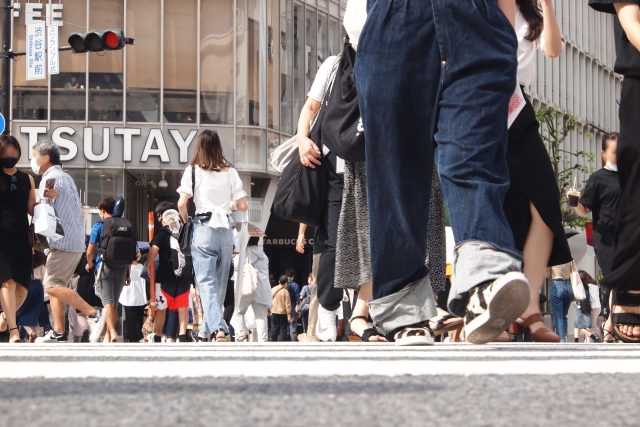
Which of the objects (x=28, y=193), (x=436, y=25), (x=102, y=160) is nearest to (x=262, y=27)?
(x=102, y=160)

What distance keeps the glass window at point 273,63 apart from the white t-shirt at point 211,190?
973 inches

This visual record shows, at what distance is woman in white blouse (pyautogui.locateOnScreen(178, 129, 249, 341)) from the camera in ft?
32.7

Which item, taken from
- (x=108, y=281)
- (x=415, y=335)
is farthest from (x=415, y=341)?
(x=108, y=281)

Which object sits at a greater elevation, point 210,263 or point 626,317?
point 210,263

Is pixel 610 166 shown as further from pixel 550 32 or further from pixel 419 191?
pixel 419 191

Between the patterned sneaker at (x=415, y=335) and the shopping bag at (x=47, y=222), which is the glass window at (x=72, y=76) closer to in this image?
the shopping bag at (x=47, y=222)

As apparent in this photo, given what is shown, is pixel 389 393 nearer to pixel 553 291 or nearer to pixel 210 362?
pixel 210 362

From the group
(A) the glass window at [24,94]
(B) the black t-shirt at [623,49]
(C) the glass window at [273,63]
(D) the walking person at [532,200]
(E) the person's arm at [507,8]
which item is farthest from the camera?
(C) the glass window at [273,63]

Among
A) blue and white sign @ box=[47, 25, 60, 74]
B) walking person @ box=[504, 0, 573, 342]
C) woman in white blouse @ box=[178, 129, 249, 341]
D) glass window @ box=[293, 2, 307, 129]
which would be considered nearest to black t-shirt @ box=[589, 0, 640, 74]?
walking person @ box=[504, 0, 573, 342]

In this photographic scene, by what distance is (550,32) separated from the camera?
5566mm

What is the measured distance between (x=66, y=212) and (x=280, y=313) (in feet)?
55.5

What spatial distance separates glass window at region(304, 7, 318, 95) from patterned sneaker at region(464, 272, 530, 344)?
33704mm

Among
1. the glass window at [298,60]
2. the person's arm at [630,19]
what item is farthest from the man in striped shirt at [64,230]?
the glass window at [298,60]

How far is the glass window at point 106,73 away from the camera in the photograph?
3219cm
